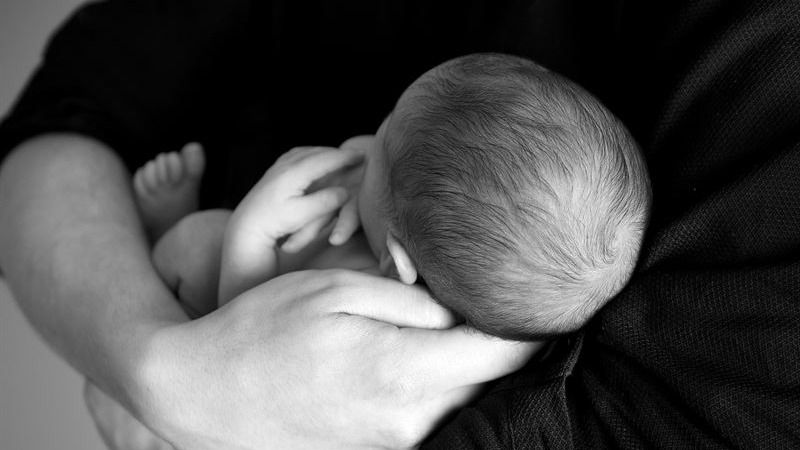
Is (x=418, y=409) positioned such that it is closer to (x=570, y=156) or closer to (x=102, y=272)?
(x=570, y=156)

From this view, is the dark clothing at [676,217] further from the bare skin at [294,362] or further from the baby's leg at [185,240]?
the baby's leg at [185,240]

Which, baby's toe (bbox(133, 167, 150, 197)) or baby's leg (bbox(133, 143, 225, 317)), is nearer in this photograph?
baby's leg (bbox(133, 143, 225, 317))

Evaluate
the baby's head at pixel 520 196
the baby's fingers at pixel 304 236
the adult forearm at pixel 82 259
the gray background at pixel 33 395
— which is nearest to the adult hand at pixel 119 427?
the adult forearm at pixel 82 259

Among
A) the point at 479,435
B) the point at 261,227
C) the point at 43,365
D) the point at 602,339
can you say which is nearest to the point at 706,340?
the point at 602,339

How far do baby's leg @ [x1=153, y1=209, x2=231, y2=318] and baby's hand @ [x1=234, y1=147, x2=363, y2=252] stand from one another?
0.13 meters

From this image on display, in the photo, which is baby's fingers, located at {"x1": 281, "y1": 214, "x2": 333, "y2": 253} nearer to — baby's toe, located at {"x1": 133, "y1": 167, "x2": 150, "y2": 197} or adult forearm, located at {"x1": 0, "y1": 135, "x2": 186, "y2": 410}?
adult forearm, located at {"x1": 0, "y1": 135, "x2": 186, "y2": 410}

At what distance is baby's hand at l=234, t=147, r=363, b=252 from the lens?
828mm

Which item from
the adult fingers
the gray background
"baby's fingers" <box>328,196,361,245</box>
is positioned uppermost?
"baby's fingers" <box>328,196,361,245</box>

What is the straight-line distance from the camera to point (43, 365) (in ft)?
6.59

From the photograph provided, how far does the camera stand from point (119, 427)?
90 centimetres

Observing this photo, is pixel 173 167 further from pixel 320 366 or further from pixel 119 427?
pixel 320 366

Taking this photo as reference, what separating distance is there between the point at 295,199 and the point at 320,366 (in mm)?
207

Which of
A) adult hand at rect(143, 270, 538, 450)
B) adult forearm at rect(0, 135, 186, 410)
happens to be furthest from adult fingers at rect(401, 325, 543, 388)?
adult forearm at rect(0, 135, 186, 410)

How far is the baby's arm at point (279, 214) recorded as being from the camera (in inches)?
32.6
